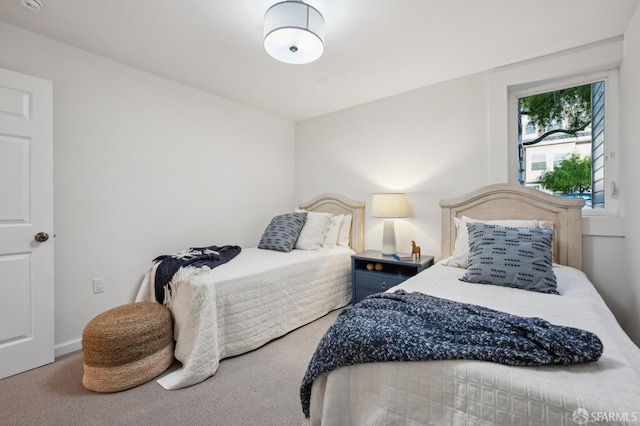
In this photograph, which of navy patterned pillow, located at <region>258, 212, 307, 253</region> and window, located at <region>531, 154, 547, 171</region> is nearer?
window, located at <region>531, 154, 547, 171</region>

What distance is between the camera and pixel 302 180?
406 cm

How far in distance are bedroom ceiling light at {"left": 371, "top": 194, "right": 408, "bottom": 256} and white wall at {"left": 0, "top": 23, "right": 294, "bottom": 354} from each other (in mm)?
1626

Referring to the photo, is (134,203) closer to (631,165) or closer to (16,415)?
(16,415)

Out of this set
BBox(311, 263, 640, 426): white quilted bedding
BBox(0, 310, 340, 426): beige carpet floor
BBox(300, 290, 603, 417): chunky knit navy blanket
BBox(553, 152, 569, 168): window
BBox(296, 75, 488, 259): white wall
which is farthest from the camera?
BBox(296, 75, 488, 259): white wall

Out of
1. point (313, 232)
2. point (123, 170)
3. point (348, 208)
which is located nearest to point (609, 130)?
point (348, 208)

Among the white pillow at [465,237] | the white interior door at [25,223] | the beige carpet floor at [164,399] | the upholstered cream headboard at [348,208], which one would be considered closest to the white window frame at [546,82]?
the white pillow at [465,237]

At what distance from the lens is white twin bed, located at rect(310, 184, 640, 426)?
0.77 meters

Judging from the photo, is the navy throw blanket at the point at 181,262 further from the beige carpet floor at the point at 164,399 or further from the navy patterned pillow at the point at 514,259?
the navy patterned pillow at the point at 514,259

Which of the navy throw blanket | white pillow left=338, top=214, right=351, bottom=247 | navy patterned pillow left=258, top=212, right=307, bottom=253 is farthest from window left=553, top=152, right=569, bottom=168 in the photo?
the navy throw blanket

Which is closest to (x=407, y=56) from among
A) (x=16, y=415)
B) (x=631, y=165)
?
(x=631, y=165)

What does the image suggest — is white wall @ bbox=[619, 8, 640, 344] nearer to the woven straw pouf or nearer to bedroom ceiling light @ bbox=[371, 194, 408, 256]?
bedroom ceiling light @ bbox=[371, 194, 408, 256]

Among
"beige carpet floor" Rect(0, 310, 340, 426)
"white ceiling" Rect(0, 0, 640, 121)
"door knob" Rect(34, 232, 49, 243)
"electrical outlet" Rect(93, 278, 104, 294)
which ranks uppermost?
"white ceiling" Rect(0, 0, 640, 121)

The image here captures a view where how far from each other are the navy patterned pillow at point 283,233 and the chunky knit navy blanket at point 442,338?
1.77 meters

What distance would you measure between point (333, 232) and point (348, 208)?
0.37 meters
